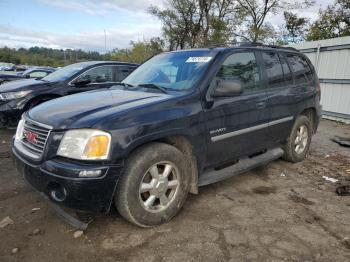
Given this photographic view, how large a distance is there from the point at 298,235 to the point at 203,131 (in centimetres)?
143

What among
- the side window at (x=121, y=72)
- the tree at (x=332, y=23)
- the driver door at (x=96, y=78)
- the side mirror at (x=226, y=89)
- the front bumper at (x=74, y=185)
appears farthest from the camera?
the tree at (x=332, y=23)

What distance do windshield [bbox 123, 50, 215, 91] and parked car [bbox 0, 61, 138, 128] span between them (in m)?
2.79

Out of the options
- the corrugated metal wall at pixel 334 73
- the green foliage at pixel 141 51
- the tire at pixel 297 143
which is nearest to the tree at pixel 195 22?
the green foliage at pixel 141 51

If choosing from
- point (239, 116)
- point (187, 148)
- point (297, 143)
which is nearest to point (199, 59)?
point (239, 116)

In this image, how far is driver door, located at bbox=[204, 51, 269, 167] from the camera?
398cm

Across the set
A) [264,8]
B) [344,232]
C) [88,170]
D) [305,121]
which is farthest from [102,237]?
[264,8]

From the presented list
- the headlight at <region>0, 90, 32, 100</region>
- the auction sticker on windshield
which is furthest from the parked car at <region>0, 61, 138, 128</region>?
the auction sticker on windshield

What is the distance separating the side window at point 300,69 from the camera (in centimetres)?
556

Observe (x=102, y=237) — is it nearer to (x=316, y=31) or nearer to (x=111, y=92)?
(x=111, y=92)

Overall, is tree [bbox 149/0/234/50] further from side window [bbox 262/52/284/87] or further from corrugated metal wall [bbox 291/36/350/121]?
side window [bbox 262/52/284/87]

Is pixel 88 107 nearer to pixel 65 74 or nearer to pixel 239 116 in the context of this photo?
pixel 239 116

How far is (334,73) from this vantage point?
11.3m

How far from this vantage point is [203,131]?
3814 mm

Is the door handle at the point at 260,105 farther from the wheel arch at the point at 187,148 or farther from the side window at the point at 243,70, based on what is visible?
the wheel arch at the point at 187,148
